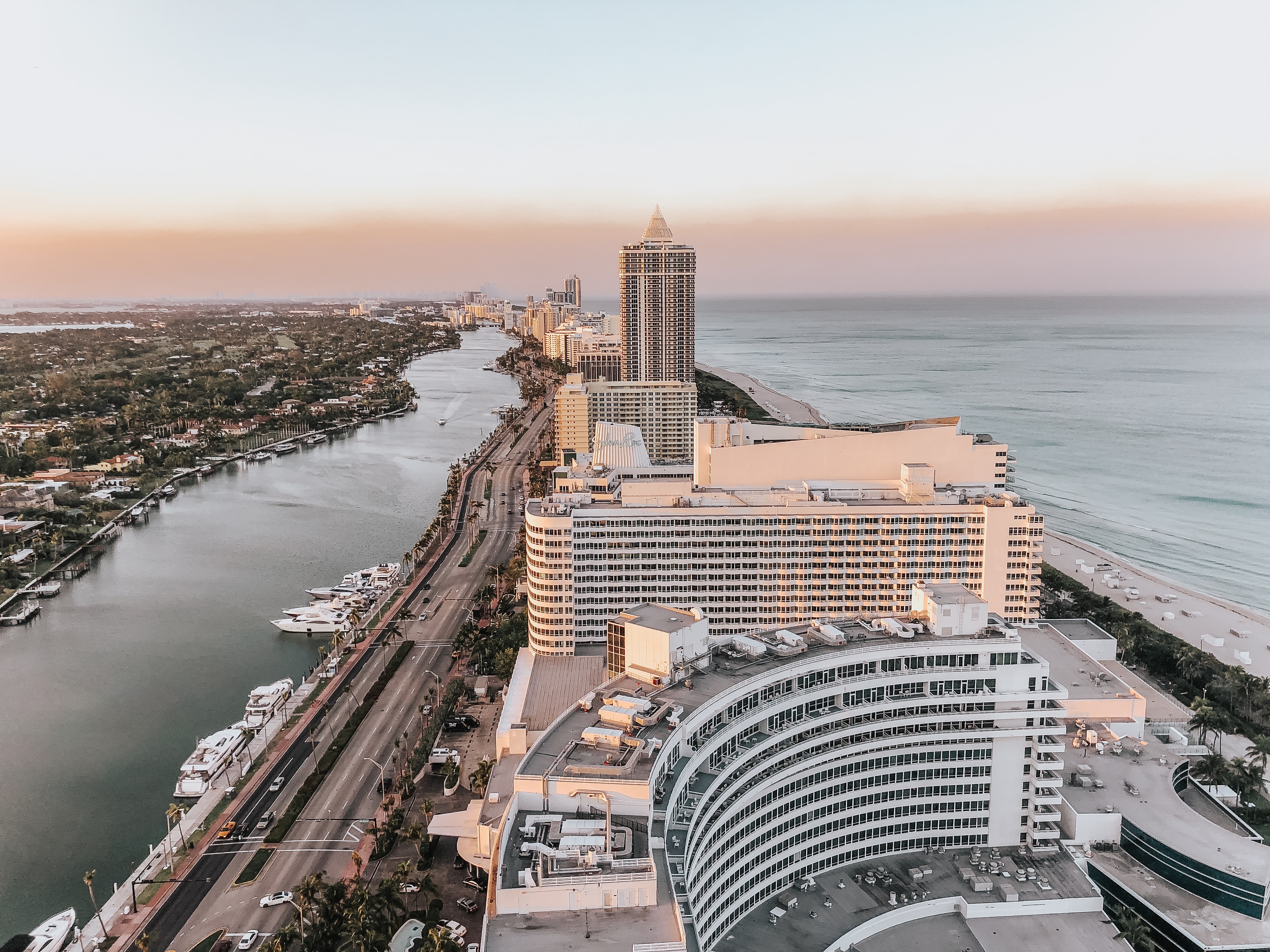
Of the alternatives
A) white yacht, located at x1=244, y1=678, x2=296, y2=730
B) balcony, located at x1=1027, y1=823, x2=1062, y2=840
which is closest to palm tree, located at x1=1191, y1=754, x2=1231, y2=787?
balcony, located at x1=1027, y1=823, x2=1062, y2=840

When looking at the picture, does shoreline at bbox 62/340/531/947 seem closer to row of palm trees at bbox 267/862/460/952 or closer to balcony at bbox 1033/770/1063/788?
row of palm trees at bbox 267/862/460/952

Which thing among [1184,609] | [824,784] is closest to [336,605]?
[824,784]

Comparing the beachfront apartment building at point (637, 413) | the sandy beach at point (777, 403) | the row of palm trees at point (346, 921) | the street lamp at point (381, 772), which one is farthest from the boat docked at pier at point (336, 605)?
the sandy beach at point (777, 403)

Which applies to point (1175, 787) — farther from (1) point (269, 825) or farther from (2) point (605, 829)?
(1) point (269, 825)

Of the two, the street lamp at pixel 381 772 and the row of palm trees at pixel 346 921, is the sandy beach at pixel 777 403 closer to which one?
the street lamp at pixel 381 772

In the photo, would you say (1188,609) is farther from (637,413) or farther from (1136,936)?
(637,413)

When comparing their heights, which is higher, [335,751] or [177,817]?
[335,751]

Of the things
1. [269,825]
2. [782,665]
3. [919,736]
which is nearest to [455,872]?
[269,825]
